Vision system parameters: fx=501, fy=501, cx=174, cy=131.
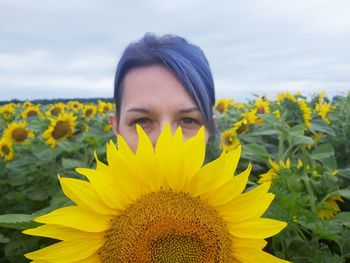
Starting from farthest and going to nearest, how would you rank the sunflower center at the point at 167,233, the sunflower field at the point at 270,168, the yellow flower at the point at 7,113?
1. the yellow flower at the point at 7,113
2. the sunflower field at the point at 270,168
3. the sunflower center at the point at 167,233

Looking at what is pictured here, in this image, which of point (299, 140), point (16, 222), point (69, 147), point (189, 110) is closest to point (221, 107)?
point (69, 147)

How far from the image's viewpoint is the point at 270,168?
2.04m

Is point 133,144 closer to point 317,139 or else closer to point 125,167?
point 125,167

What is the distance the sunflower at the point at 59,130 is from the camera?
3.71 metres

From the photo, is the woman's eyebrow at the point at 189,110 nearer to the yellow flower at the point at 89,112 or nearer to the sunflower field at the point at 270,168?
the sunflower field at the point at 270,168

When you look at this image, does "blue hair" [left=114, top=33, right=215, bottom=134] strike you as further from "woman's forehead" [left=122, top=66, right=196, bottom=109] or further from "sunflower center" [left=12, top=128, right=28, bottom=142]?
"sunflower center" [left=12, top=128, right=28, bottom=142]

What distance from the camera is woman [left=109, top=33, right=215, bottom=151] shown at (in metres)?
1.64

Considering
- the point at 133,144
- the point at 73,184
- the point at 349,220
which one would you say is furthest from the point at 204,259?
the point at 133,144

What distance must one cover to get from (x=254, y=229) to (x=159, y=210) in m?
0.19

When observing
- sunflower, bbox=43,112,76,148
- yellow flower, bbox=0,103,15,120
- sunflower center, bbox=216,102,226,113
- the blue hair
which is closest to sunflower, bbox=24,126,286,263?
the blue hair

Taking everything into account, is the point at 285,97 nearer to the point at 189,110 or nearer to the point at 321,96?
the point at 321,96

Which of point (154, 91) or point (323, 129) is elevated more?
point (154, 91)

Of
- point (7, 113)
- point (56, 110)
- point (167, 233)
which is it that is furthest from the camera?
point (7, 113)

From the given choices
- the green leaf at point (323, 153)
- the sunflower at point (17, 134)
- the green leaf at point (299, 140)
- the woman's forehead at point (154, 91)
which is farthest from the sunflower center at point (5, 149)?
the green leaf at point (323, 153)
